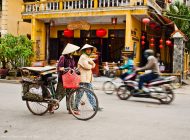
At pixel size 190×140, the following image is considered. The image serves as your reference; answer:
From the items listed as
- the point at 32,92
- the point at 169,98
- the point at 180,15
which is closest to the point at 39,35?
the point at 180,15

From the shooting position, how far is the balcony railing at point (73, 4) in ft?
61.7

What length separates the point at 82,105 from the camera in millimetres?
7613

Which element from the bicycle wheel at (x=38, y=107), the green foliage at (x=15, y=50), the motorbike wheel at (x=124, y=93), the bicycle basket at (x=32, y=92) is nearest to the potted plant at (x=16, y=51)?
the green foliage at (x=15, y=50)

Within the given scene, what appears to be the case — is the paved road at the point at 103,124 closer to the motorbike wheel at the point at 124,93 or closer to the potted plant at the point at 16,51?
the motorbike wheel at the point at 124,93

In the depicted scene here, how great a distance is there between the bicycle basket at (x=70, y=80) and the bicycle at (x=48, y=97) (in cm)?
12

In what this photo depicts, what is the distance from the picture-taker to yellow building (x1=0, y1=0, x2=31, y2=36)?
23.7m

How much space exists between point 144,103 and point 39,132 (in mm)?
5135

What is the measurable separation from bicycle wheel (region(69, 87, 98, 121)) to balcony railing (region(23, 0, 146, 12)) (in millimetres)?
11500

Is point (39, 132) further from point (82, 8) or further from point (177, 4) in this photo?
point (177, 4)

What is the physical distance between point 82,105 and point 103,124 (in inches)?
30.3

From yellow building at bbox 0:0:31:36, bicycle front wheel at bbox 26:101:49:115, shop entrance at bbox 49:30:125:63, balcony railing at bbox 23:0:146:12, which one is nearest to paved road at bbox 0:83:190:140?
bicycle front wheel at bbox 26:101:49:115

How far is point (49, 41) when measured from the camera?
23.0m

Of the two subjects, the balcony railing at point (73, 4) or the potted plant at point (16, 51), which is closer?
the potted plant at point (16, 51)

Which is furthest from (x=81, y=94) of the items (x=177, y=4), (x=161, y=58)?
(x=177, y=4)
